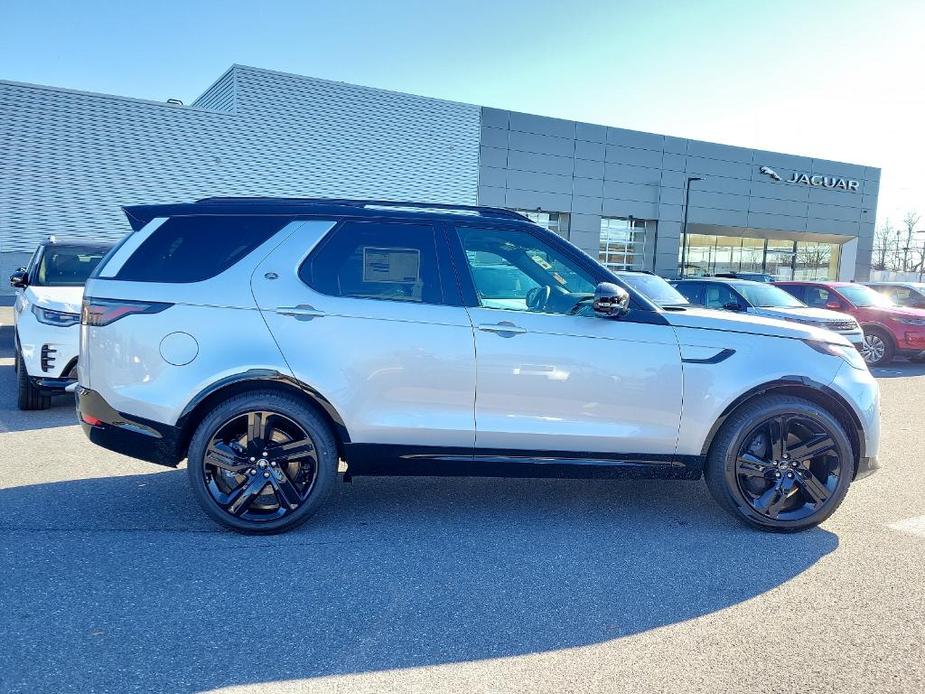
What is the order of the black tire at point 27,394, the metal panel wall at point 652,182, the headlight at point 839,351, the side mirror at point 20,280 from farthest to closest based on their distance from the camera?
the metal panel wall at point 652,182
the side mirror at point 20,280
the black tire at point 27,394
the headlight at point 839,351

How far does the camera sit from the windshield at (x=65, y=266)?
25.8ft

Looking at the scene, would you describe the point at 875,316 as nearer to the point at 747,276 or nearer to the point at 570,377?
the point at 747,276

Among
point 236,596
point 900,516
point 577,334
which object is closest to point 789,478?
point 900,516

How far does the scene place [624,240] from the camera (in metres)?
38.7

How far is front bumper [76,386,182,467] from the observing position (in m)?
3.94

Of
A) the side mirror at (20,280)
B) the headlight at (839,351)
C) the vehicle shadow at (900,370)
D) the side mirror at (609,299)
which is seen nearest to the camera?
the side mirror at (609,299)

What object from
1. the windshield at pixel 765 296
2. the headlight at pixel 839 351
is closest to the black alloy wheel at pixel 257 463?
the headlight at pixel 839 351

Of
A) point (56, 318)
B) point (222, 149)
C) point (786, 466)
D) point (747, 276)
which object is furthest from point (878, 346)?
point (222, 149)

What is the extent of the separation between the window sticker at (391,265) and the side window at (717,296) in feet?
28.5

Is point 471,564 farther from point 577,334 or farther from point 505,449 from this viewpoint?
point 577,334

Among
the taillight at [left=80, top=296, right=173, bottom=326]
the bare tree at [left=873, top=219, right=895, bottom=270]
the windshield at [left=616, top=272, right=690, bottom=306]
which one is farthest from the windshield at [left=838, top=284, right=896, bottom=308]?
the bare tree at [left=873, top=219, right=895, bottom=270]

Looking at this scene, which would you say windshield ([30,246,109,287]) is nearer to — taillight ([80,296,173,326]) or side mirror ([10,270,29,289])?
side mirror ([10,270,29,289])

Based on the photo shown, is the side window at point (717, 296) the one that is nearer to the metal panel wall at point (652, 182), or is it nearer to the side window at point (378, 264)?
the side window at point (378, 264)

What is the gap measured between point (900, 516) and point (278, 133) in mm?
29074
